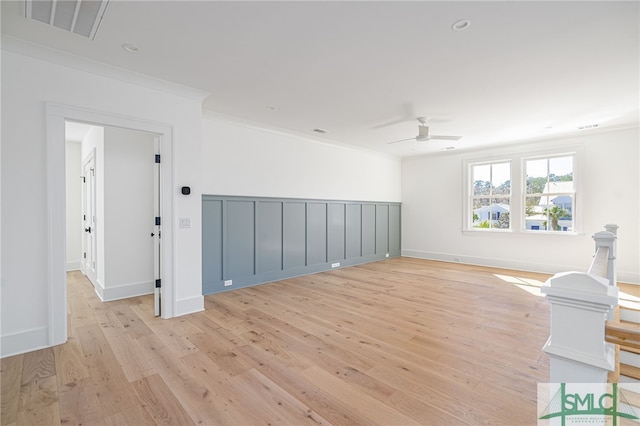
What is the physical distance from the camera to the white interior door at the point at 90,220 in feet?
15.6

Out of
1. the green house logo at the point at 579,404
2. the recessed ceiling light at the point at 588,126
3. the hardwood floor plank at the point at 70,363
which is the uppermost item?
the recessed ceiling light at the point at 588,126

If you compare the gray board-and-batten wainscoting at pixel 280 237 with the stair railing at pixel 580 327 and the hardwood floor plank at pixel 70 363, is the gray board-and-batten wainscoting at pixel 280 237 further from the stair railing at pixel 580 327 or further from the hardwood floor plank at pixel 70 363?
the stair railing at pixel 580 327

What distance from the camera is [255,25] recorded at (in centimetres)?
238

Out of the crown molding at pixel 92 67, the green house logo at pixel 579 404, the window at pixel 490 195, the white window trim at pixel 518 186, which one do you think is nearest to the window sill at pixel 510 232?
the white window trim at pixel 518 186

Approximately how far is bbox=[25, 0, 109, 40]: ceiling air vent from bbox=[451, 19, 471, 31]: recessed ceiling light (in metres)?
2.62

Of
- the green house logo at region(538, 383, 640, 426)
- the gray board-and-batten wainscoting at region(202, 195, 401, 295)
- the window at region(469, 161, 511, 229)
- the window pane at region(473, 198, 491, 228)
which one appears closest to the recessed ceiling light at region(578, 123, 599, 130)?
the window at region(469, 161, 511, 229)

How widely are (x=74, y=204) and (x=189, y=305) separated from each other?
4.87 metres

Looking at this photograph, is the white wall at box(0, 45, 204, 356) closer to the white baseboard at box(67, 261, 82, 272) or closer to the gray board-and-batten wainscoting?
the gray board-and-batten wainscoting

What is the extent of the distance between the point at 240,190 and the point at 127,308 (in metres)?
2.30

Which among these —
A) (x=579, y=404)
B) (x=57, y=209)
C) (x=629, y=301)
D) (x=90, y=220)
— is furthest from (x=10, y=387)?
(x=629, y=301)

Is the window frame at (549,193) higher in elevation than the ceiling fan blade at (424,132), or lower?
lower

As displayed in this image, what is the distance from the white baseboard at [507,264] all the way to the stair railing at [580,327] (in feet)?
19.9

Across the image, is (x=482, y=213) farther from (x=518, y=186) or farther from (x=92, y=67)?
(x=92, y=67)

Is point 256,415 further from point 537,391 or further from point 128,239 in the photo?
point 128,239
